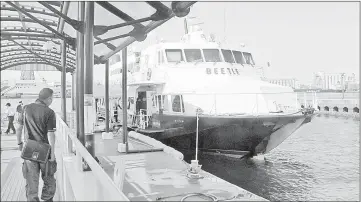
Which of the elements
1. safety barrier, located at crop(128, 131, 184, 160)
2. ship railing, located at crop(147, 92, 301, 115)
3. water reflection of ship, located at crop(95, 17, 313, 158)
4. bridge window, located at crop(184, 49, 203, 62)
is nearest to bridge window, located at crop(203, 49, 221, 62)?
water reflection of ship, located at crop(95, 17, 313, 158)

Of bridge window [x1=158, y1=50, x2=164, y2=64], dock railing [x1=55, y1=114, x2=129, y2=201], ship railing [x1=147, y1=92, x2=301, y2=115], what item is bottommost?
dock railing [x1=55, y1=114, x2=129, y2=201]

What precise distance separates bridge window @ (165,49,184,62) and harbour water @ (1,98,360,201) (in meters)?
4.27

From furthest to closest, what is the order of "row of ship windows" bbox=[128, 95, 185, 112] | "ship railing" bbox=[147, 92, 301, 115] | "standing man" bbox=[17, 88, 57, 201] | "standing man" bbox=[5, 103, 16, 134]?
"standing man" bbox=[5, 103, 16, 134], "row of ship windows" bbox=[128, 95, 185, 112], "ship railing" bbox=[147, 92, 301, 115], "standing man" bbox=[17, 88, 57, 201]

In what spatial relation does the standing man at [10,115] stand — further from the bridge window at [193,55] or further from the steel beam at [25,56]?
the bridge window at [193,55]

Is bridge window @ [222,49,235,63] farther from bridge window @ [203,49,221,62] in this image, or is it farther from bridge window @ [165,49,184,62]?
bridge window @ [165,49,184,62]

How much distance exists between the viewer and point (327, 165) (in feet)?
41.5

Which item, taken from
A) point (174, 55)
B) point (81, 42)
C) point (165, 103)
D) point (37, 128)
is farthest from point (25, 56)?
→ point (37, 128)

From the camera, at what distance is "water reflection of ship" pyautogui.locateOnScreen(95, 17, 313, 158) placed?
10703mm

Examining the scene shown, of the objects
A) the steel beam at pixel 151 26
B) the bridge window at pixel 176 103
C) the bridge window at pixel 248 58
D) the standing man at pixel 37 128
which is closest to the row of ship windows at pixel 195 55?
the bridge window at pixel 248 58

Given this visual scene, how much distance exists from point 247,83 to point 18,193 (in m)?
9.22

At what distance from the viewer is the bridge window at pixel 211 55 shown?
13.1 meters

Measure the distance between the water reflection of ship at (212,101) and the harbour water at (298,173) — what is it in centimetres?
75

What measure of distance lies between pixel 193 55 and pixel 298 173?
621 cm

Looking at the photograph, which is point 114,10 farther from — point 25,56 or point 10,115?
point 10,115
